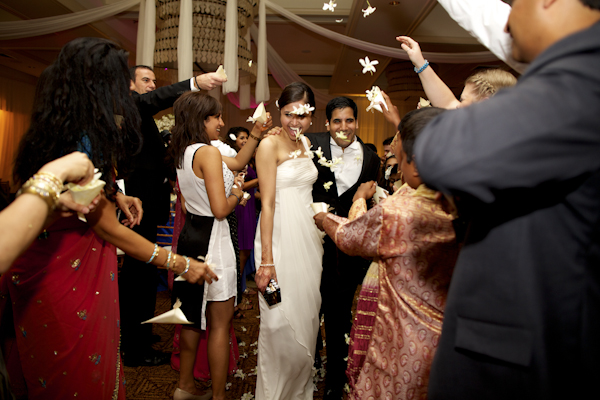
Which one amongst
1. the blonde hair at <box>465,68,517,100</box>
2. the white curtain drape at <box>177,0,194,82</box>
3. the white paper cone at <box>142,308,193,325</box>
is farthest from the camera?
the white curtain drape at <box>177,0,194,82</box>

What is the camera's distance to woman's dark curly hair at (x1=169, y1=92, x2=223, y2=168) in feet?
6.92

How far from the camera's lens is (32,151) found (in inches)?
48.5

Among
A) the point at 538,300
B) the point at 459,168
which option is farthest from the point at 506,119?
the point at 538,300

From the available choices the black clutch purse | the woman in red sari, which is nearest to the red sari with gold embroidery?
the woman in red sari

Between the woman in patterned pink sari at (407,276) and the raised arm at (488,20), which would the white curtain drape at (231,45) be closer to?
the raised arm at (488,20)

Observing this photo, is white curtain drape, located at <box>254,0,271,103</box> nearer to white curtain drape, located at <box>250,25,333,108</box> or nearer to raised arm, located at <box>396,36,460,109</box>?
white curtain drape, located at <box>250,25,333,108</box>

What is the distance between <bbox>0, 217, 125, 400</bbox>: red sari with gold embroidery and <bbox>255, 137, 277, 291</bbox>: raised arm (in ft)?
2.75

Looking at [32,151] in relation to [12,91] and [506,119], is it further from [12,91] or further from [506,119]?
[12,91]

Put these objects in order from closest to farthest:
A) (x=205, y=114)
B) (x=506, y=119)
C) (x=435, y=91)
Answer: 1. (x=506, y=119)
2. (x=435, y=91)
3. (x=205, y=114)

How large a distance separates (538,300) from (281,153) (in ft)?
5.43

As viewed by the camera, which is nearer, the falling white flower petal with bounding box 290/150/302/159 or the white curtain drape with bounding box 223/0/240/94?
the falling white flower petal with bounding box 290/150/302/159

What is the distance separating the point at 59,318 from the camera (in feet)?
4.28

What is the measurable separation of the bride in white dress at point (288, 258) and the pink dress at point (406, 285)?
2.43 feet

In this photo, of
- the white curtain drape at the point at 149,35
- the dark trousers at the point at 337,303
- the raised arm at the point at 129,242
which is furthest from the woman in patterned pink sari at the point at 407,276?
the white curtain drape at the point at 149,35
